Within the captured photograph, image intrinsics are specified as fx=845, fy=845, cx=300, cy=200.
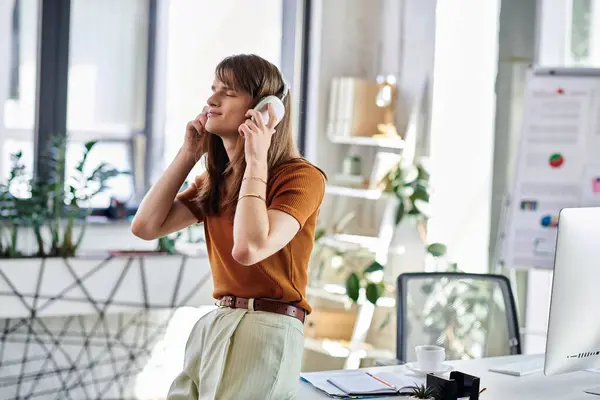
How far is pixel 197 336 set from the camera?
1.95 metres

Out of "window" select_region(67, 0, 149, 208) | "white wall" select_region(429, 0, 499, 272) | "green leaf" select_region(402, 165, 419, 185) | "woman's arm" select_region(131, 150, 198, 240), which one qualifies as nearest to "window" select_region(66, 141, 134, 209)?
"window" select_region(67, 0, 149, 208)

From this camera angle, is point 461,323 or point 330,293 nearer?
point 461,323

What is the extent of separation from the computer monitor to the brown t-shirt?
561 millimetres

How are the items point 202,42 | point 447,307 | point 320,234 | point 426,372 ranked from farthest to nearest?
point 202,42 → point 320,234 → point 447,307 → point 426,372

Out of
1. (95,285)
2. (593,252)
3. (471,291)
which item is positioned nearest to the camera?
(593,252)

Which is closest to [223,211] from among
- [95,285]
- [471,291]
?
[471,291]

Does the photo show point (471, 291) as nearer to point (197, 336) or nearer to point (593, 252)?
point (593, 252)

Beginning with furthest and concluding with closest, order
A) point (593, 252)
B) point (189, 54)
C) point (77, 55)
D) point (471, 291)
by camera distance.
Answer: point (189, 54) < point (77, 55) < point (471, 291) < point (593, 252)

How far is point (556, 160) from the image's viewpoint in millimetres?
3934

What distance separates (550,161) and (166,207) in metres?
2.36

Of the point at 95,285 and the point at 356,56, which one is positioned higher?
the point at 356,56

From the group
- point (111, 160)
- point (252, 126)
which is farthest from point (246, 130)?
point (111, 160)

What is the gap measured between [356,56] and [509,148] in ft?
3.33

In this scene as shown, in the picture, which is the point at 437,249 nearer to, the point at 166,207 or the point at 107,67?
the point at 107,67
